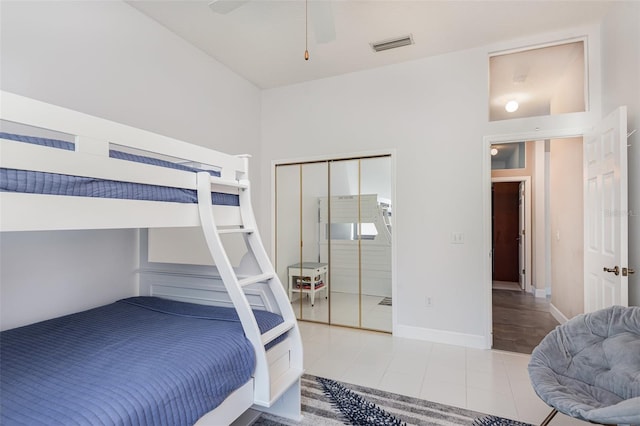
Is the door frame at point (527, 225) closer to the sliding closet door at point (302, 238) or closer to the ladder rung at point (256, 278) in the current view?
the sliding closet door at point (302, 238)

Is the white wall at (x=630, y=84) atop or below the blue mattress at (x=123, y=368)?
atop

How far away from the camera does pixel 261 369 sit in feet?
5.21

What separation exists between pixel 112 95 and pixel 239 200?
149cm

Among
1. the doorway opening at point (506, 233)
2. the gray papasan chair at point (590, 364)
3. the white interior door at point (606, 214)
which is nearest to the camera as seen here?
the gray papasan chair at point (590, 364)

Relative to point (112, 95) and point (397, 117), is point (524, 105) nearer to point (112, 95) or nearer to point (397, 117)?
point (397, 117)

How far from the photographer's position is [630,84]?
2236mm

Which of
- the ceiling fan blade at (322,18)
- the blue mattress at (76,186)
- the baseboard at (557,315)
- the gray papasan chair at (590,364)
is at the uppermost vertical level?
the ceiling fan blade at (322,18)

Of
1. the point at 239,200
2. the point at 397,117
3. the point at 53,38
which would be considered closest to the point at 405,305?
the point at 397,117

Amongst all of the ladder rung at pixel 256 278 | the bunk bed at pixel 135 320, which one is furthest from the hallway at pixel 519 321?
the ladder rung at pixel 256 278

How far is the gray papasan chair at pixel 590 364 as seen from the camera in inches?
56.8

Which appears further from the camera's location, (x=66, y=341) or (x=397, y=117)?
(x=397, y=117)

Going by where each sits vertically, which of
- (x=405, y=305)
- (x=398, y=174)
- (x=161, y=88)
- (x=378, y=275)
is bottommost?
(x=405, y=305)

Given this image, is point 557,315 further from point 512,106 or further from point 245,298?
point 245,298

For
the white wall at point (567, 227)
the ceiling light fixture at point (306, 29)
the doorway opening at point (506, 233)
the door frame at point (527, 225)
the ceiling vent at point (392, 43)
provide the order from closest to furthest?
the ceiling light fixture at point (306, 29)
the ceiling vent at point (392, 43)
the white wall at point (567, 227)
the door frame at point (527, 225)
the doorway opening at point (506, 233)
